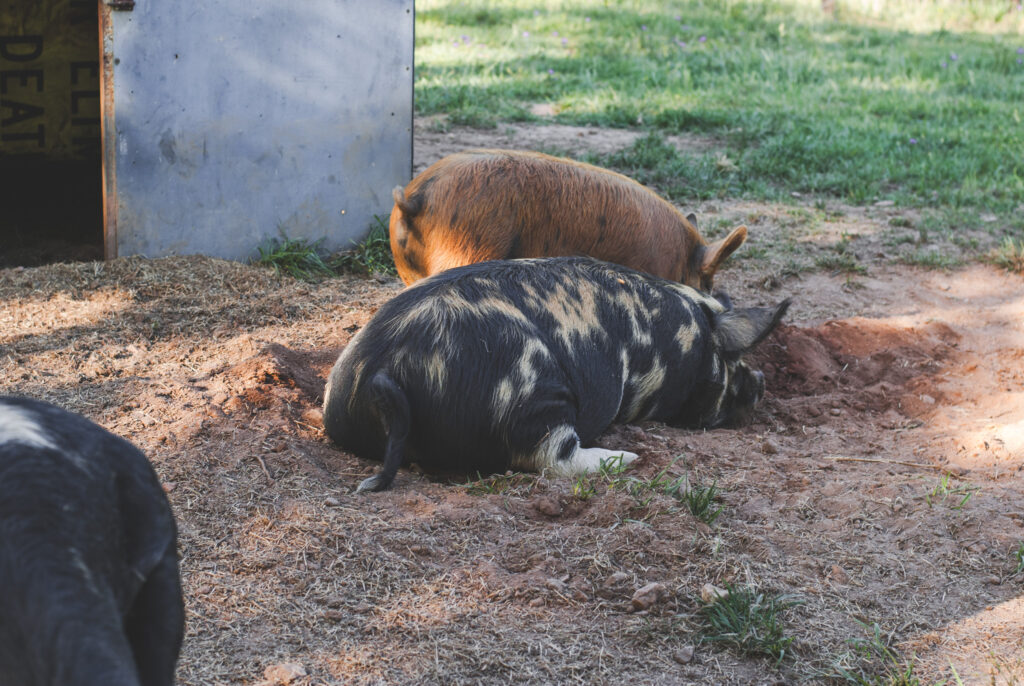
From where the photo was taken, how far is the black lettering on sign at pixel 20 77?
25.9ft

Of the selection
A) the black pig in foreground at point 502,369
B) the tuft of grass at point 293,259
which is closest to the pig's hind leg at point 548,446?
the black pig in foreground at point 502,369

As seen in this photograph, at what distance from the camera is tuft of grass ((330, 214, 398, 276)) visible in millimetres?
6242

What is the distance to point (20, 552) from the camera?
152 centimetres

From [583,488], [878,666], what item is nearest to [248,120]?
[583,488]

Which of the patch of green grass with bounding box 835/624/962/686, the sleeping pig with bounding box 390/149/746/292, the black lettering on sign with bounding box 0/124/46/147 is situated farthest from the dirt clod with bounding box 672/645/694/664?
the black lettering on sign with bounding box 0/124/46/147

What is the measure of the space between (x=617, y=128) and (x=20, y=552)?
8.22 m

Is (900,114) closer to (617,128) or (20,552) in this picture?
(617,128)

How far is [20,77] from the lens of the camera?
791 cm

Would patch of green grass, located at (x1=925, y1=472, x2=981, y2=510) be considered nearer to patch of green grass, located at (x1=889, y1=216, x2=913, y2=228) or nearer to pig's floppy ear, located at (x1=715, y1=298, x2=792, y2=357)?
pig's floppy ear, located at (x1=715, y1=298, x2=792, y2=357)

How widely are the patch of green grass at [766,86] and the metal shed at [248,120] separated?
2.39m

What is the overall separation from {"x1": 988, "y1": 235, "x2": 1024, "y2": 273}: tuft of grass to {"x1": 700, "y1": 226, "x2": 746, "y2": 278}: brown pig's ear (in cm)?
235

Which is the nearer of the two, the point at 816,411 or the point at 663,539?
the point at 663,539

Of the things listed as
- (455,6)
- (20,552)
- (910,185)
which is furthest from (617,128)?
(20,552)

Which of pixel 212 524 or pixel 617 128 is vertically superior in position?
pixel 617 128
